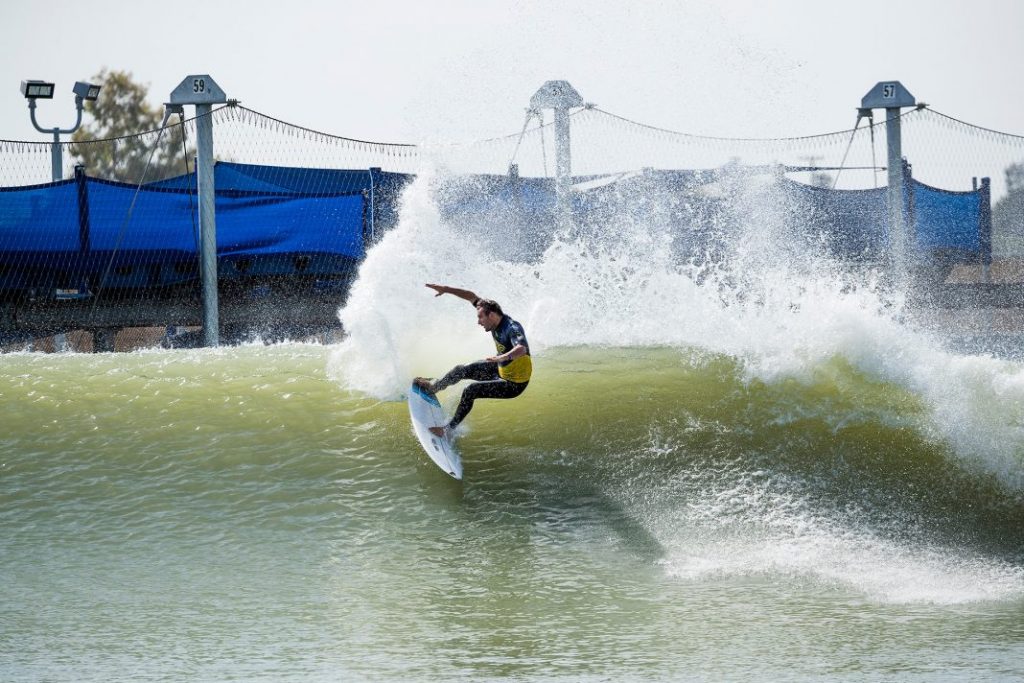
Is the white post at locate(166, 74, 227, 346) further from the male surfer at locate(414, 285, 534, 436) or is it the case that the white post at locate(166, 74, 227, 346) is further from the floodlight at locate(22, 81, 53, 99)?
the male surfer at locate(414, 285, 534, 436)

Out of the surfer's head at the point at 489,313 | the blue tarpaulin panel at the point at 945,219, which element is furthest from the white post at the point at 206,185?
the blue tarpaulin panel at the point at 945,219

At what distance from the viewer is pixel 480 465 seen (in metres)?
8.67

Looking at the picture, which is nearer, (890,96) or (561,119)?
(561,119)

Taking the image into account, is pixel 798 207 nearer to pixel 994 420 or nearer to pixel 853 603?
pixel 994 420

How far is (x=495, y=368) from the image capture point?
898 centimetres

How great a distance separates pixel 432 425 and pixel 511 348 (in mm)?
797

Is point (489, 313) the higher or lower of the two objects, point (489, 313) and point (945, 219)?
the lower

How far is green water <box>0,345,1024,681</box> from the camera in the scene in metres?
5.64

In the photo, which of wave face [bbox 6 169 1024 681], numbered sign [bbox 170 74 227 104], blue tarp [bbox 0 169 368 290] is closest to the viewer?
wave face [bbox 6 169 1024 681]

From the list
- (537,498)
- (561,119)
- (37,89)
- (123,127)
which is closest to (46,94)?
(37,89)

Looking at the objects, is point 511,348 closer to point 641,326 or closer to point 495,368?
point 495,368

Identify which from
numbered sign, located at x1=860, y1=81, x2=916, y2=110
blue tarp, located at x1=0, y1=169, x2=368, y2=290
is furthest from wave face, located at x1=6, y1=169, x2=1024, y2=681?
numbered sign, located at x1=860, y1=81, x2=916, y2=110

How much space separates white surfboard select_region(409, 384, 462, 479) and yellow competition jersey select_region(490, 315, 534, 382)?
0.58 meters

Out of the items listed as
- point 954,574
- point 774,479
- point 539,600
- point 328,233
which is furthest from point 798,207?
point 539,600
